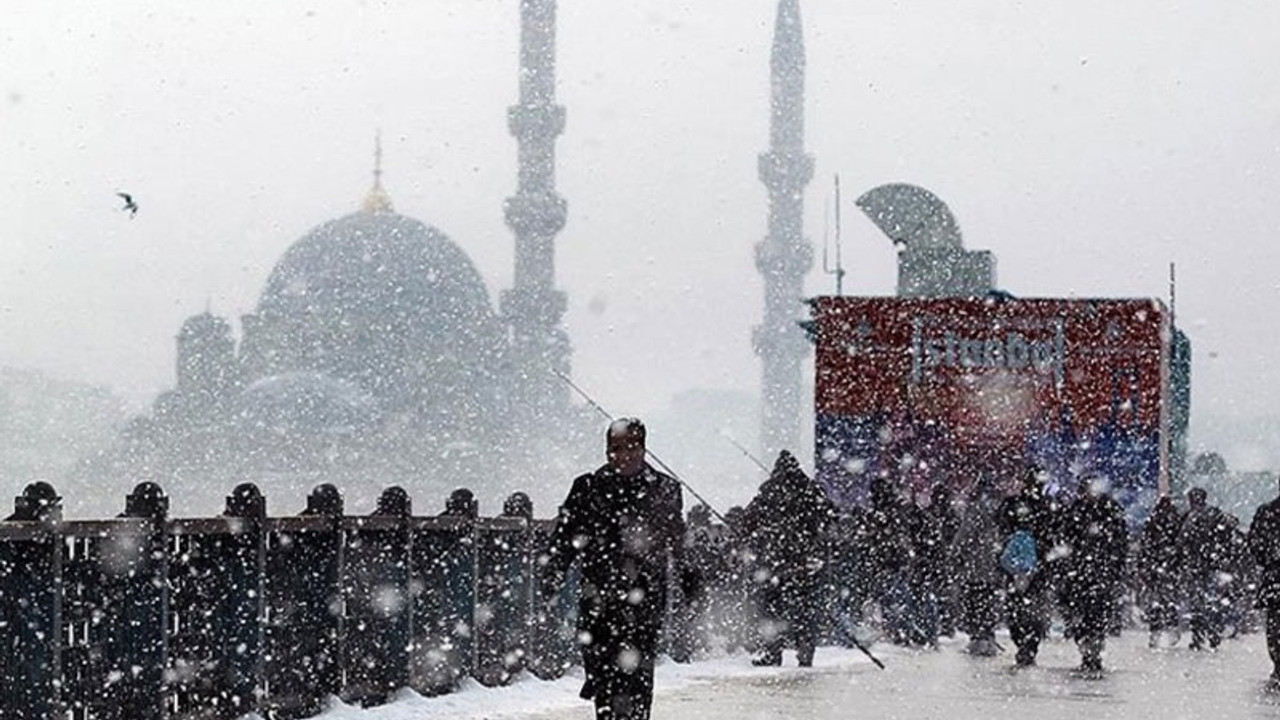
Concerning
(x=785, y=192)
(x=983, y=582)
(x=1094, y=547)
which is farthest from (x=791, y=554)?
(x=785, y=192)

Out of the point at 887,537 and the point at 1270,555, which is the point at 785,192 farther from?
the point at 1270,555

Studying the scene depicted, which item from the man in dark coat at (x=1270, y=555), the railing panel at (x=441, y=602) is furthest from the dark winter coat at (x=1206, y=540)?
the railing panel at (x=441, y=602)

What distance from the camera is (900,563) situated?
24.6 metres

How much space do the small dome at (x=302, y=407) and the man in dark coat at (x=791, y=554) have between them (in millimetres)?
131493

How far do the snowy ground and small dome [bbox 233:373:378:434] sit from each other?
12976cm

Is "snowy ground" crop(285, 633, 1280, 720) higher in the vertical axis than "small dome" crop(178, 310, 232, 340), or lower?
lower

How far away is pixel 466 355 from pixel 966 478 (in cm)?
11638

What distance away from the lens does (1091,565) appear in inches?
785

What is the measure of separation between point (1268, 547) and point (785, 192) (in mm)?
130259

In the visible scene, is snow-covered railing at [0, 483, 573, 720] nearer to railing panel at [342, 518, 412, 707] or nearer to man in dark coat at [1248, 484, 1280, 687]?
railing panel at [342, 518, 412, 707]

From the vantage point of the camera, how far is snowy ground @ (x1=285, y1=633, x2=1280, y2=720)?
13.9 m

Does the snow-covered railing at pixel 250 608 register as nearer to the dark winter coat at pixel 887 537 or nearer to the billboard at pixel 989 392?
the dark winter coat at pixel 887 537

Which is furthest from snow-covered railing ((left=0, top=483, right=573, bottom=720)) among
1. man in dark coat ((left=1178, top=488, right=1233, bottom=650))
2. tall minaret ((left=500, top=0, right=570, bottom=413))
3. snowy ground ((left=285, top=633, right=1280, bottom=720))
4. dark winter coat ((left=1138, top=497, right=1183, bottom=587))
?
tall minaret ((left=500, top=0, right=570, bottom=413))

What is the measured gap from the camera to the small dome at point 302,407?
5910 inches
